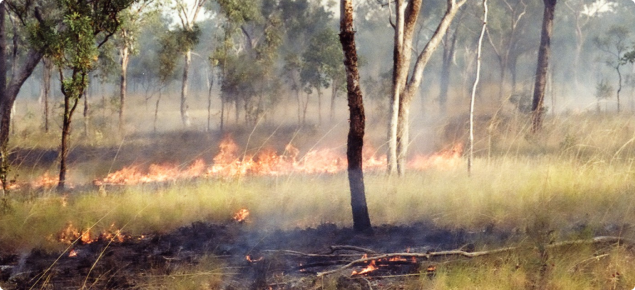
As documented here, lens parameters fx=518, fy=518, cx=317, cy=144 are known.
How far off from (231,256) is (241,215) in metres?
2.07

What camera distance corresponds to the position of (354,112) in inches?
269

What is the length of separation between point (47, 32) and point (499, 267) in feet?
29.7

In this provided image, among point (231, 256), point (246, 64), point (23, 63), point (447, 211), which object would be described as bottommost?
point (231, 256)

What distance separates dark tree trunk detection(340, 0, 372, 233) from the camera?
22.0 ft

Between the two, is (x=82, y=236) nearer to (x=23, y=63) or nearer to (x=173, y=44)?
(x=23, y=63)

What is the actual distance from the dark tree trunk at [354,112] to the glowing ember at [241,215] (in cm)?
215

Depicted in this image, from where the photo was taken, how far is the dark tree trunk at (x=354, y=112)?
6.69m

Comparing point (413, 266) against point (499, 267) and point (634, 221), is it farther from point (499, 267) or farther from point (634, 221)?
point (634, 221)

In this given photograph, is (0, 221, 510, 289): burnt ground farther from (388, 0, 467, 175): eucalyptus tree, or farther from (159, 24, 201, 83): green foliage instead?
(159, 24, 201, 83): green foliage

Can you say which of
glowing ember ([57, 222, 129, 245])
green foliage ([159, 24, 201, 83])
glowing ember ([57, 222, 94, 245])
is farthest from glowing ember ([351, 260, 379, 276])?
green foliage ([159, 24, 201, 83])

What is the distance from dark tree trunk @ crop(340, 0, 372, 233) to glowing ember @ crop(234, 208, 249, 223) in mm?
2152

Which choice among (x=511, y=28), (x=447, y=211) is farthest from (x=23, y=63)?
(x=511, y=28)

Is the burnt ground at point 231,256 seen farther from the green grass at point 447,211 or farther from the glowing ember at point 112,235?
the green grass at point 447,211

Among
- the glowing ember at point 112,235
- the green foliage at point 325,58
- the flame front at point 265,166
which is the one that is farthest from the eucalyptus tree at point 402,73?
the green foliage at point 325,58
